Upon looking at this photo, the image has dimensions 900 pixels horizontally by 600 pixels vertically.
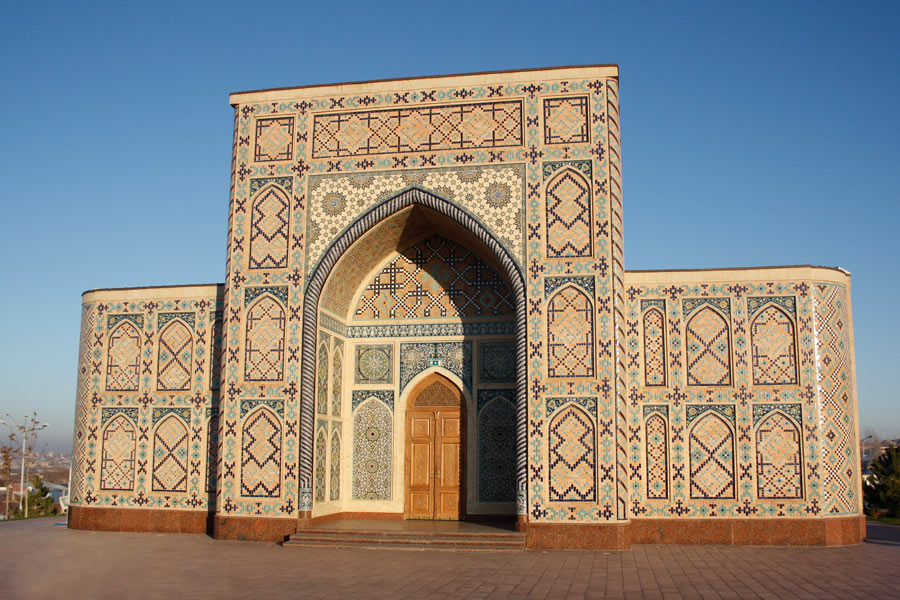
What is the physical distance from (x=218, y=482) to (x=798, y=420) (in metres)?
7.47

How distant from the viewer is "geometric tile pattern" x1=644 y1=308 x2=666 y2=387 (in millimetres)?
10469

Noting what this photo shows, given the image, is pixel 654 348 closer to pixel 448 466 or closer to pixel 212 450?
pixel 448 466

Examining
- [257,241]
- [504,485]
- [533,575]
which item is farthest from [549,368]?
[257,241]

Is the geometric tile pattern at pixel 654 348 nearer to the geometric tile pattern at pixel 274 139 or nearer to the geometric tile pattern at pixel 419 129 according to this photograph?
the geometric tile pattern at pixel 419 129

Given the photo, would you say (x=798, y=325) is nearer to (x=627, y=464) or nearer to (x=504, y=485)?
(x=627, y=464)

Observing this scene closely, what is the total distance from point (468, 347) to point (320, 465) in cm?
266

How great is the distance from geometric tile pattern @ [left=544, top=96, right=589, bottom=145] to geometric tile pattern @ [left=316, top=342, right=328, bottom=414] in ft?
13.6

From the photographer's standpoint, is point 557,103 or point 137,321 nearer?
point 557,103

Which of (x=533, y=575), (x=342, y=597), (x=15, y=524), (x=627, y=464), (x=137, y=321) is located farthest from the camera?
(x=15, y=524)

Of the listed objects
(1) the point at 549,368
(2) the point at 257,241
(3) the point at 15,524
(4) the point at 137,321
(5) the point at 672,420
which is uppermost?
(2) the point at 257,241

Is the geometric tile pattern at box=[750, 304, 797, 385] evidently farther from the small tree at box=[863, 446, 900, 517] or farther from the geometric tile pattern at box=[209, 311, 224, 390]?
the geometric tile pattern at box=[209, 311, 224, 390]

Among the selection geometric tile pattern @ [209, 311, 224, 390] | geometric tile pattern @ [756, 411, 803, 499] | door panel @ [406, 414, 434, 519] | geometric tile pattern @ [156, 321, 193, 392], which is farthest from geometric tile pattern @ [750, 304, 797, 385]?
geometric tile pattern @ [156, 321, 193, 392]

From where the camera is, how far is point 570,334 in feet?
33.0

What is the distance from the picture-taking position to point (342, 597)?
21.5ft
